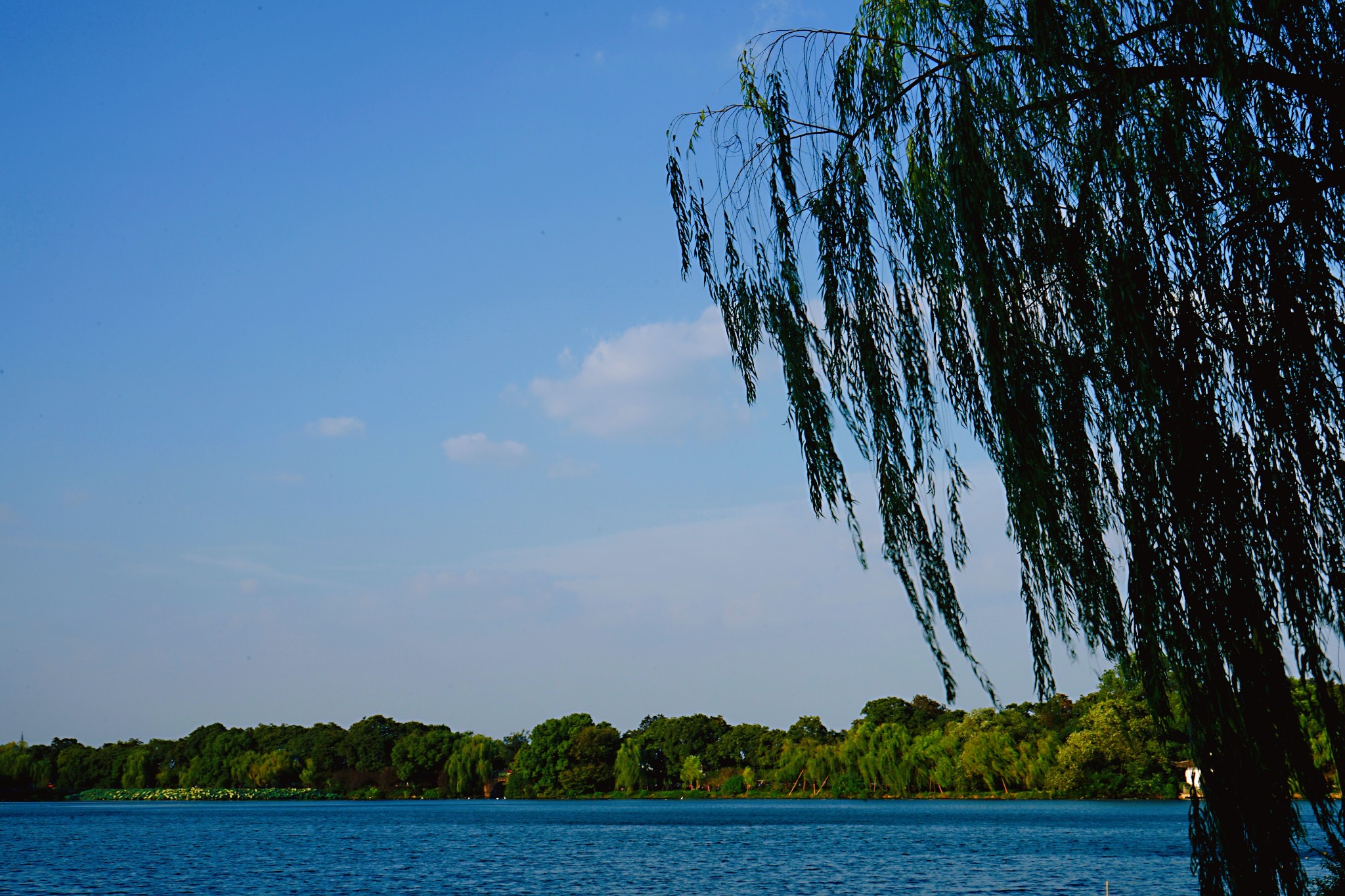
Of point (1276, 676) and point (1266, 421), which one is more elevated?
point (1266, 421)

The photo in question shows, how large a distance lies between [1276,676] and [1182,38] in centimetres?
295

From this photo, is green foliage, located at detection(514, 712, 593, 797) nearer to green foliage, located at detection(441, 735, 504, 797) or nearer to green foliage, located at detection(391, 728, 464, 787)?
green foliage, located at detection(441, 735, 504, 797)

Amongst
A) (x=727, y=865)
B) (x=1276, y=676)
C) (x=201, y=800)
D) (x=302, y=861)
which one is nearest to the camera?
(x=1276, y=676)

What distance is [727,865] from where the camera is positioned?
31469mm

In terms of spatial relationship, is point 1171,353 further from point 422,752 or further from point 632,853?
point 422,752

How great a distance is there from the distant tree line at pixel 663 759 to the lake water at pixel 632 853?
2.87m

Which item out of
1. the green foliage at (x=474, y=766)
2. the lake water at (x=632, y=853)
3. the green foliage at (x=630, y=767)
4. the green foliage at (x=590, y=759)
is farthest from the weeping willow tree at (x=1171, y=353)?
the green foliage at (x=474, y=766)

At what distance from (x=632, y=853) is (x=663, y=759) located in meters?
67.2

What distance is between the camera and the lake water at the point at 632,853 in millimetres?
27266

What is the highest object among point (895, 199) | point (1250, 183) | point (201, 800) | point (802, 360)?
point (895, 199)

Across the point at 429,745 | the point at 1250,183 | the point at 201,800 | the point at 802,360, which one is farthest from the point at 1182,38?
the point at 201,800

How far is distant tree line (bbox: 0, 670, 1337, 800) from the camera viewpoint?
209ft

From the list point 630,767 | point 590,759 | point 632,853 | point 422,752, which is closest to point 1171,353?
point 632,853

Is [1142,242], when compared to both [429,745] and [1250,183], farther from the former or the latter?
[429,745]
